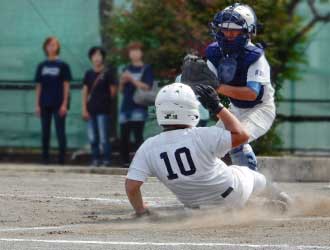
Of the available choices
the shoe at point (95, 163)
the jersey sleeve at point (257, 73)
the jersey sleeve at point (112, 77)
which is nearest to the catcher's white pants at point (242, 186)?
the jersey sleeve at point (257, 73)

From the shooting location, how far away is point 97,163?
1941 centimetres

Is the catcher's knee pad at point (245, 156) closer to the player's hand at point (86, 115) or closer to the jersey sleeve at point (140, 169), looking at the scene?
the jersey sleeve at point (140, 169)

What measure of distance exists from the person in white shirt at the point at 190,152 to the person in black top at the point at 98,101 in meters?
8.40

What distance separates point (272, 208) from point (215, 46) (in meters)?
1.67

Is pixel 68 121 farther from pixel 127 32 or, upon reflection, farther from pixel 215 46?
pixel 215 46

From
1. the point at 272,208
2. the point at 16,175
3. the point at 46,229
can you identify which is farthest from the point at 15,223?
the point at 16,175

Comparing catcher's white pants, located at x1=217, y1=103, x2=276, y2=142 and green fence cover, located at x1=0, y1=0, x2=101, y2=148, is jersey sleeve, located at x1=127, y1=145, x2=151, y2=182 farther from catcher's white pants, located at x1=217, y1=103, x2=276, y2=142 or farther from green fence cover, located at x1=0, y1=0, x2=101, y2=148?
green fence cover, located at x1=0, y1=0, x2=101, y2=148

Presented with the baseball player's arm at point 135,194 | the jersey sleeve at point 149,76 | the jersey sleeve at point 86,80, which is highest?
the baseball player's arm at point 135,194

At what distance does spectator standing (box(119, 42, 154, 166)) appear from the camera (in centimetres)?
1894

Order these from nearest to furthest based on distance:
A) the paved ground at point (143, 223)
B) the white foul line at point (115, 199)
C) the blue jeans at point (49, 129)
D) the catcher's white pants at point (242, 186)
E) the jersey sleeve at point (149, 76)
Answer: the paved ground at point (143, 223), the catcher's white pants at point (242, 186), the white foul line at point (115, 199), the jersey sleeve at point (149, 76), the blue jeans at point (49, 129)

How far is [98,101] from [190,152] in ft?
29.2

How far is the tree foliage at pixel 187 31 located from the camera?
60.3 feet

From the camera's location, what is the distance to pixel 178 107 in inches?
425

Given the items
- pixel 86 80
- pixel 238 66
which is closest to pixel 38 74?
pixel 86 80
